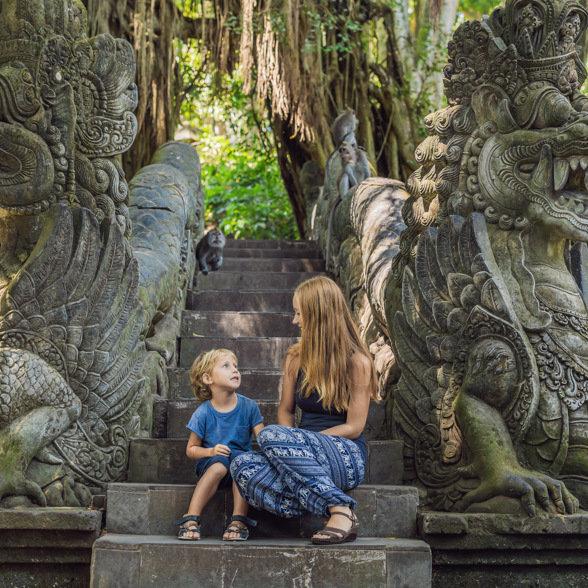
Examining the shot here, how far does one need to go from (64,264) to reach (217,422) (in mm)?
1016

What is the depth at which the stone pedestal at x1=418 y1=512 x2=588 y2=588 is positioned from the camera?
3.23m

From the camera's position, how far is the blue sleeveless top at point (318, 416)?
351cm

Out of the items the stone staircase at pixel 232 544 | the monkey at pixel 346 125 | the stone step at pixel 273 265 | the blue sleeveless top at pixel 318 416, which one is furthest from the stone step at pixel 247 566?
the monkey at pixel 346 125

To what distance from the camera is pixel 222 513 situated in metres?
3.51

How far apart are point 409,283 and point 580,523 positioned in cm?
143

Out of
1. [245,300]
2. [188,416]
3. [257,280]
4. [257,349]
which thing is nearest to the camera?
[188,416]

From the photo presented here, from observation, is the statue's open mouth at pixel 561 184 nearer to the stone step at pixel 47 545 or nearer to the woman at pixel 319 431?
the woman at pixel 319 431

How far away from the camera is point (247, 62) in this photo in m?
9.77

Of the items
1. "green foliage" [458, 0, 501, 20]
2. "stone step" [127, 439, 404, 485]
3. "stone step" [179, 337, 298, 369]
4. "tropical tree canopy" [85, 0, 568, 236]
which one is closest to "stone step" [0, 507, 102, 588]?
"stone step" [127, 439, 404, 485]

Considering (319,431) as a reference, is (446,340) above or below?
above

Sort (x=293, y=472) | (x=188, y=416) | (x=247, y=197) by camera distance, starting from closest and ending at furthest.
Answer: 1. (x=293, y=472)
2. (x=188, y=416)
3. (x=247, y=197)

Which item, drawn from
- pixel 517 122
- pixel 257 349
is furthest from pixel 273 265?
pixel 517 122

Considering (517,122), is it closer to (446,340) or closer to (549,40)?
(549,40)

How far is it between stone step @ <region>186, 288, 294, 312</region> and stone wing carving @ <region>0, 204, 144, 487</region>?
2592 mm
